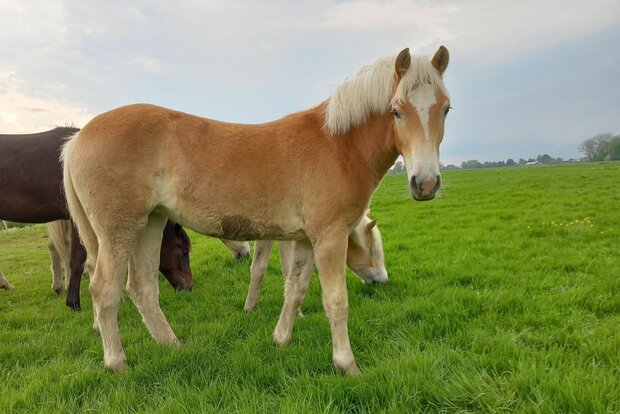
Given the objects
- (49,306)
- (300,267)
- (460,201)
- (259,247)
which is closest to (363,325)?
(300,267)

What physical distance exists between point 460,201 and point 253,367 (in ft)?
44.0

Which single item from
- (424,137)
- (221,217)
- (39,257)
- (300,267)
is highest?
(424,137)

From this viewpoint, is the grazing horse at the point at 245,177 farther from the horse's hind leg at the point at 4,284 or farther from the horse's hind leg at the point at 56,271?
the horse's hind leg at the point at 4,284

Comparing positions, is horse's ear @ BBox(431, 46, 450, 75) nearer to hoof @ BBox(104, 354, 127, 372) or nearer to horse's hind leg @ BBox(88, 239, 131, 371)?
horse's hind leg @ BBox(88, 239, 131, 371)

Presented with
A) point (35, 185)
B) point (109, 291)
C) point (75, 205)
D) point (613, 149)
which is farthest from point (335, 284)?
point (613, 149)

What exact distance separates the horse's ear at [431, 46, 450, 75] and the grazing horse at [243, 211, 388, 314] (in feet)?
7.40

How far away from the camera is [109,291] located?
3588mm

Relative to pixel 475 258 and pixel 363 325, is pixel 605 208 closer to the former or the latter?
pixel 475 258

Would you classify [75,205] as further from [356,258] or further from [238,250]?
[238,250]

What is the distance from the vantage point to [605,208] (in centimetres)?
1164

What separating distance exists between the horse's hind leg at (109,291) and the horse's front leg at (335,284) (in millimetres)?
1734

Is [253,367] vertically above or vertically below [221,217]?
below

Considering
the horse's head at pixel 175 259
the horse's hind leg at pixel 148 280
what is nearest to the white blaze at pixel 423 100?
the horse's hind leg at pixel 148 280

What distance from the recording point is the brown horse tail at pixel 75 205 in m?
3.72
